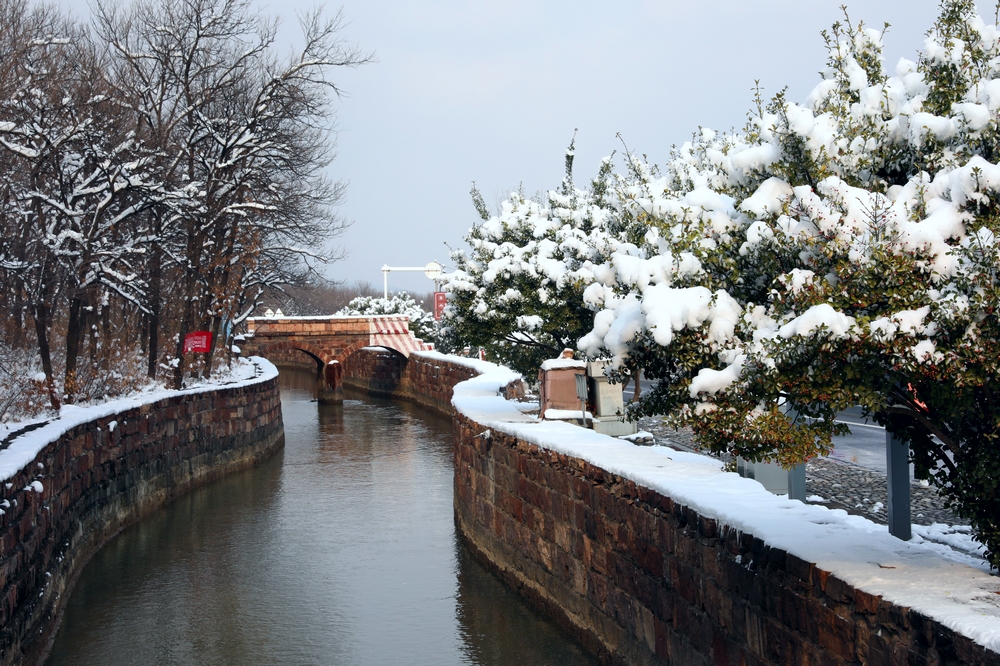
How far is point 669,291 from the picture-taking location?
529 cm

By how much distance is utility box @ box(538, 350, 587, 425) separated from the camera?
12438 millimetres

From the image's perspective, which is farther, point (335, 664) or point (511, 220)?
point (511, 220)

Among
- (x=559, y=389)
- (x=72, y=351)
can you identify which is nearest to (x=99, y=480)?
(x=72, y=351)

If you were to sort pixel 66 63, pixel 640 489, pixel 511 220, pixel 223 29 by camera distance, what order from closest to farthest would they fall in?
pixel 640 489, pixel 66 63, pixel 511 220, pixel 223 29

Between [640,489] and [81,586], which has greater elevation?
[640,489]

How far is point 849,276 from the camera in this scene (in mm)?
4727

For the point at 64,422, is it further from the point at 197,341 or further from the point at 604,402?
the point at 197,341

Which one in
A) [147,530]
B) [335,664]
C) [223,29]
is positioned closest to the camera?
[335,664]

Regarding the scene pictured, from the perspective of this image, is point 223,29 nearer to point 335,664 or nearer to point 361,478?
point 361,478

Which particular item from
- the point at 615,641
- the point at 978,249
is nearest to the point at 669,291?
Answer: the point at 978,249

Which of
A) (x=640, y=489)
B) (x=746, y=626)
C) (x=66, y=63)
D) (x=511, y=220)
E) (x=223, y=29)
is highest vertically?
(x=223, y=29)

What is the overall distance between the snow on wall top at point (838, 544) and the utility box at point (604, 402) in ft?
9.49

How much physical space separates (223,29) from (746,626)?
18148mm

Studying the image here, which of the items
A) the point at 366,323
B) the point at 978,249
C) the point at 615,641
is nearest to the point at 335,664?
the point at 615,641
